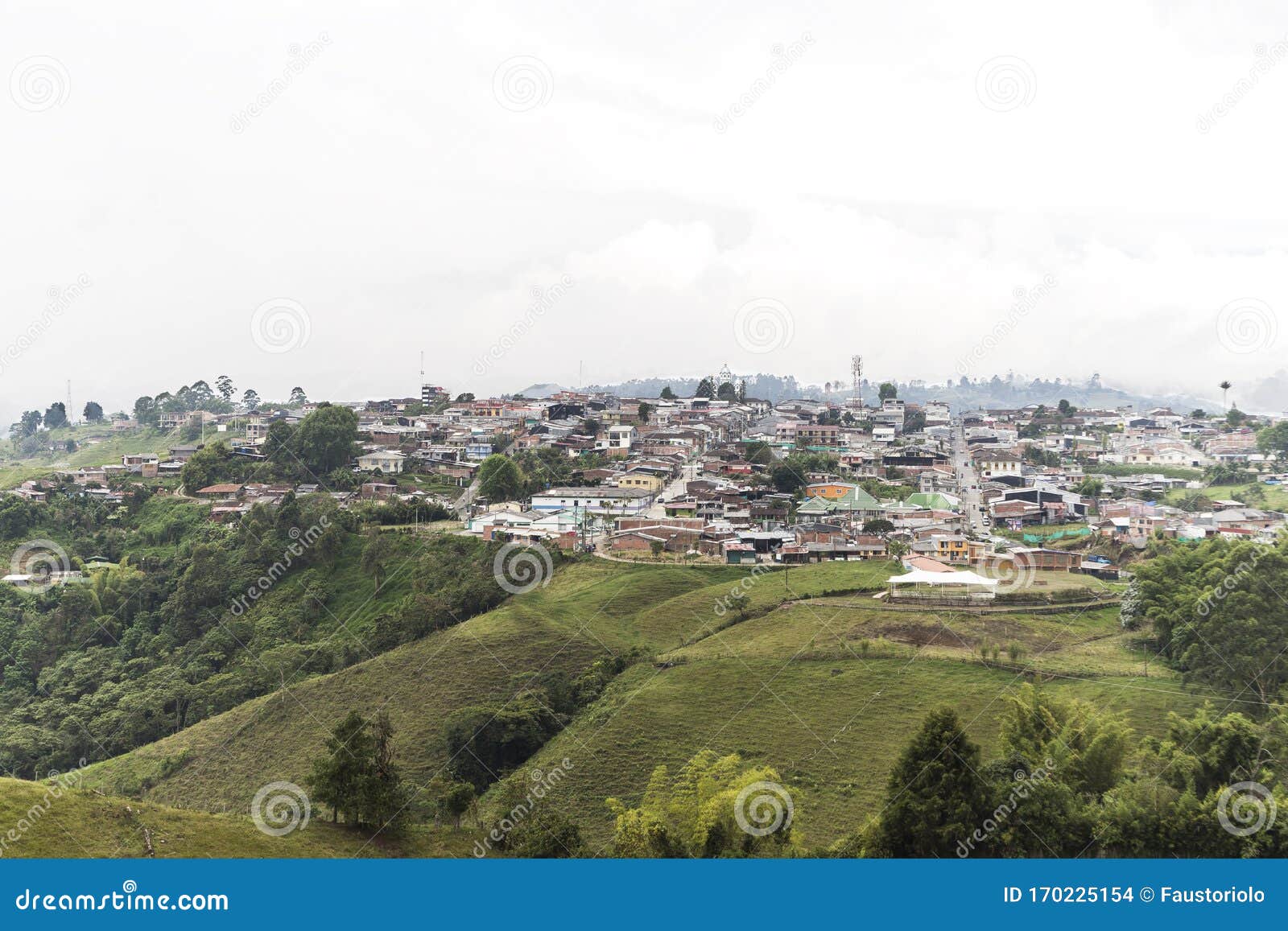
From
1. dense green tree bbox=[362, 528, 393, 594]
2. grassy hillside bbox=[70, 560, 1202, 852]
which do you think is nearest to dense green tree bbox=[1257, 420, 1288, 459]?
grassy hillside bbox=[70, 560, 1202, 852]

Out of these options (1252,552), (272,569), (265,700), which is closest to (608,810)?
(265,700)

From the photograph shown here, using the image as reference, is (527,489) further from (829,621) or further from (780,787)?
(780,787)
